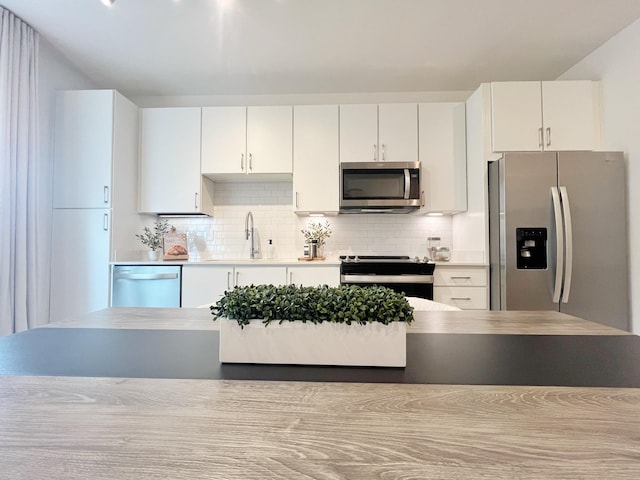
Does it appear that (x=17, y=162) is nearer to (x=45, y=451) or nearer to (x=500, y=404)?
(x=45, y=451)

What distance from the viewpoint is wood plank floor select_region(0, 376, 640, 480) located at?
37 centimetres

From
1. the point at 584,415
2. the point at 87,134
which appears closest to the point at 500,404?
the point at 584,415

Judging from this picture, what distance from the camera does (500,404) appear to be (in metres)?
0.52

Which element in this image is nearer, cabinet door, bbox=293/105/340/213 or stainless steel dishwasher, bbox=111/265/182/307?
stainless steel dishwasher, bbox=111/265/182/307

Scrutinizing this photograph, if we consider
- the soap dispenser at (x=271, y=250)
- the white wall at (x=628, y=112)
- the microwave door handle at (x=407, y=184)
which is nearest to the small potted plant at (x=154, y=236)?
the soap dispenser at (x=271, y=250)

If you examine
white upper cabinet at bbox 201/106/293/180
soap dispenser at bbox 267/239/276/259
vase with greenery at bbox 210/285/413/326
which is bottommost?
vase with greenery at bbox 210/285/413/326

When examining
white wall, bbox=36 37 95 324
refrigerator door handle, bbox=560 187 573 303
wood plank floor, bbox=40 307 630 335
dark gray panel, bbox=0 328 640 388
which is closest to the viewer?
dark gray panel, bbox=0 328 640 388

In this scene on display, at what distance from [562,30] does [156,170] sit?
3401 millimetres

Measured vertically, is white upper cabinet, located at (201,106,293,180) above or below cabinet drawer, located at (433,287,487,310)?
above

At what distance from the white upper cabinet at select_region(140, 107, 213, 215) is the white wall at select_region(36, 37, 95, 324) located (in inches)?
26.2

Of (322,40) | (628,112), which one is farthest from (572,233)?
(322,40)

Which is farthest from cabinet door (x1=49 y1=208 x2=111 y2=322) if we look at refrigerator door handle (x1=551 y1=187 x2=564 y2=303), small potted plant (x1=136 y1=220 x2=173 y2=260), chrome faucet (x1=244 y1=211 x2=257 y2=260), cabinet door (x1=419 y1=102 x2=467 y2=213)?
refrigerator door handle (x1=551 y1=187 x2=564 y2=303)

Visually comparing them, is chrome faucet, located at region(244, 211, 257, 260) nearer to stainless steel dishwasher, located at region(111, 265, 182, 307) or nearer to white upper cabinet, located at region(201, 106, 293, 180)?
white upper cabinet, located at region(201, 106, 293, 180)

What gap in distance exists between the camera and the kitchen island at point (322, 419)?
373 millimetres
